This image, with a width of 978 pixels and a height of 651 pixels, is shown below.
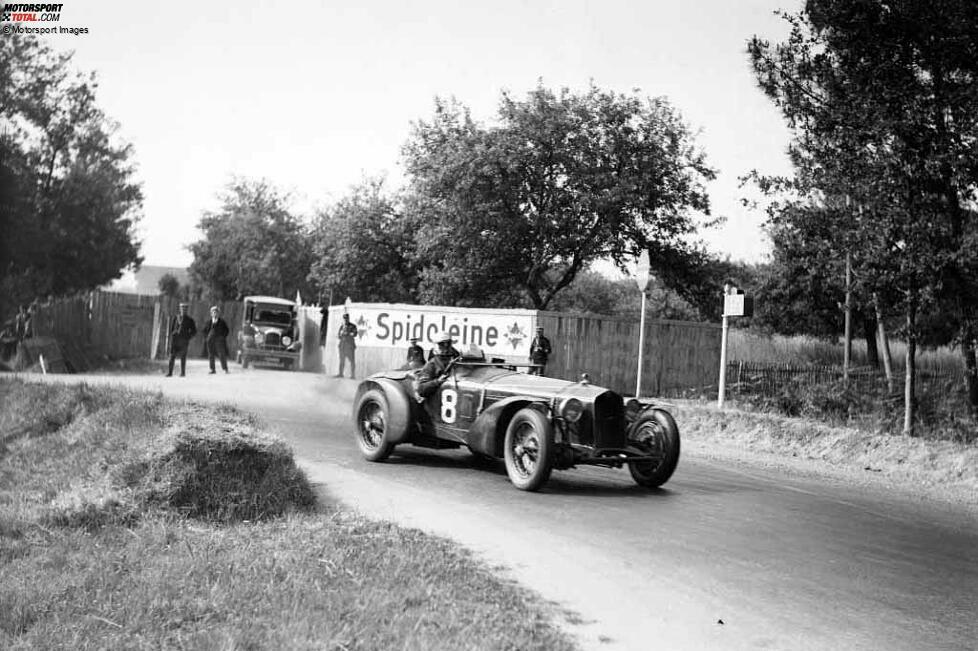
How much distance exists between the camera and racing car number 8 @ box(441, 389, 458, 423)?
421 inches

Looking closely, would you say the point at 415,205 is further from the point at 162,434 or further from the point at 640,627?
the point at 640,627

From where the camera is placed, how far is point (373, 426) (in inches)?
451

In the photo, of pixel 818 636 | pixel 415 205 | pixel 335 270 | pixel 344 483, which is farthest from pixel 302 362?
pixel 818 636

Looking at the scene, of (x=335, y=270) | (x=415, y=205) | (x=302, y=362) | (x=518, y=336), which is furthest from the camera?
(x=335, y=270)

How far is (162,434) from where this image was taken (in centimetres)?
792

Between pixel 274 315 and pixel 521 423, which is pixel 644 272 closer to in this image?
pixel 521 423

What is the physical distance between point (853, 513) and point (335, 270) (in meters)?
35.0

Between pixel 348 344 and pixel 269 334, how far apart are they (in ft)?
15.9

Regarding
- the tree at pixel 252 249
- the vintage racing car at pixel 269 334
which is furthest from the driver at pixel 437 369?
the tree at pixel 252 249

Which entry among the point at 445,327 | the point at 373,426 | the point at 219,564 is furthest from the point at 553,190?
the point at 219,564

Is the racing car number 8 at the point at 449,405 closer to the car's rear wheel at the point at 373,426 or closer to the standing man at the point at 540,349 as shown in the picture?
the car's rear wheel at the point at 373,426

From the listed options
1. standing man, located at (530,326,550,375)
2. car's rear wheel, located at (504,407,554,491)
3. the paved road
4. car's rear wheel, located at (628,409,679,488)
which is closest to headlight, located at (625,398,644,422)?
car's rear wheel, located at (628,409,679,488)

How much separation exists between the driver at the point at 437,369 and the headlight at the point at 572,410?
185cm

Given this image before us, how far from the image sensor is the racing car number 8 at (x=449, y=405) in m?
10.7
